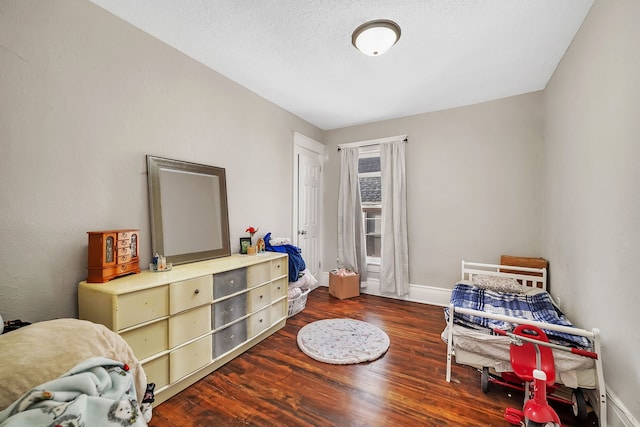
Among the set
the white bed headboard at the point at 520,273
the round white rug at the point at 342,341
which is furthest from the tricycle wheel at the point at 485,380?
the white bed headboard at the point at 520,273

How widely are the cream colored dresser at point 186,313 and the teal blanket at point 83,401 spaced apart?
535 mm

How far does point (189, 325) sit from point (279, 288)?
1015mm

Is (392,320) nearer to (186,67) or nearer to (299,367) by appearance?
(299,367)

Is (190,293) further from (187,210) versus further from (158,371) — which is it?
(187,210)

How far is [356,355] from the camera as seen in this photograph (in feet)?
7.20

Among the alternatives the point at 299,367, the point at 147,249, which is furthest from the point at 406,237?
the point at 147,249

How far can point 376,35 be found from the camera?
6.08 ft

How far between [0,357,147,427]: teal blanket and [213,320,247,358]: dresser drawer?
39.7 inches

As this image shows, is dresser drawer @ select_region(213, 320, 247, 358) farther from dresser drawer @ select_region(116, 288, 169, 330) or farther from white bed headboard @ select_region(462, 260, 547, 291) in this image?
white bed headboard @ select_region(462, 260, 547, 291)

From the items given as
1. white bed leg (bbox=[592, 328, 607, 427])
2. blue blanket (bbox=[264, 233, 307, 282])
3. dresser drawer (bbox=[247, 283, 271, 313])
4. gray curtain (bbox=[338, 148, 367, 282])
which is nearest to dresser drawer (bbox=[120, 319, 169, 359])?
dresser drawer (bbox=[247, 283, 271, 313])

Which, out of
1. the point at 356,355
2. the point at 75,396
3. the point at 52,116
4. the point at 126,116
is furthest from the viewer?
the point at 356,355

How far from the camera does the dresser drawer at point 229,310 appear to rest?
198cm

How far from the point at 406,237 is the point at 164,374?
3.05m

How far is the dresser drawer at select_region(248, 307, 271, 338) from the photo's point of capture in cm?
229
